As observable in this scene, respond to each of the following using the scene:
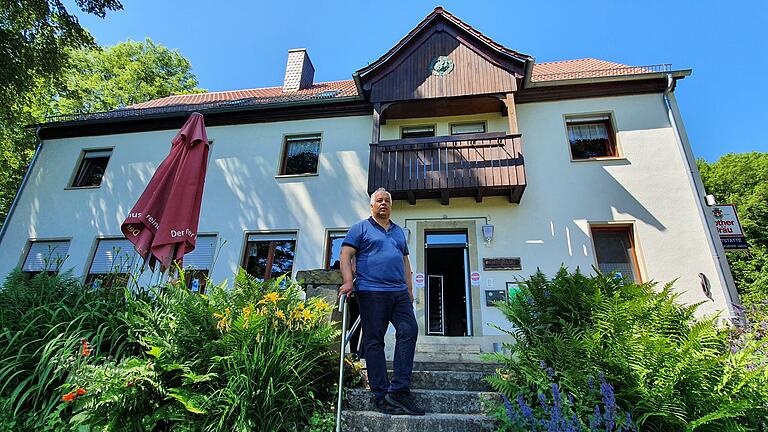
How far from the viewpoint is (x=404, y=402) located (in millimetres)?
2688

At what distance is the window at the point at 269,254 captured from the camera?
26.6 feet

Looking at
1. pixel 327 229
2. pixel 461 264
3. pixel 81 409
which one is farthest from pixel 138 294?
pixel 461 264

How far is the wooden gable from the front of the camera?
8.04 m

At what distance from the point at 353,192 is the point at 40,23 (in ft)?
29.4

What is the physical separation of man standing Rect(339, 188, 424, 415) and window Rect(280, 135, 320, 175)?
590 centimetres

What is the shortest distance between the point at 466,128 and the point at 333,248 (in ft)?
13.6

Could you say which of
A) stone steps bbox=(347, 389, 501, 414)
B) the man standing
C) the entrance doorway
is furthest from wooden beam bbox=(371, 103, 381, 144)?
stone steps bbox=(347, 389, 501, 414)

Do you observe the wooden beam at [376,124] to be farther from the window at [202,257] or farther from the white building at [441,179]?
the window at [202,257]

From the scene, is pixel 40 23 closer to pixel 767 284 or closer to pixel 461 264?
pixel 461 264

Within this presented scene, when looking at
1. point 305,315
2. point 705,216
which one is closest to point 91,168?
point 305,315

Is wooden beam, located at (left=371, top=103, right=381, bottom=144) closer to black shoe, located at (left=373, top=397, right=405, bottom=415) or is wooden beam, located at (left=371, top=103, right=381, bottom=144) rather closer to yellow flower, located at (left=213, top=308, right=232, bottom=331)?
yellow flower, located at (left=213, top=308, right=232, bottom=331)

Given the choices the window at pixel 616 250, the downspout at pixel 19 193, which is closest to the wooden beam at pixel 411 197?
the window at pixel 616 250

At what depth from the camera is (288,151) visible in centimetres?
936

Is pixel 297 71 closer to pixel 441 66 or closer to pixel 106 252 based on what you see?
pixel 441 66
